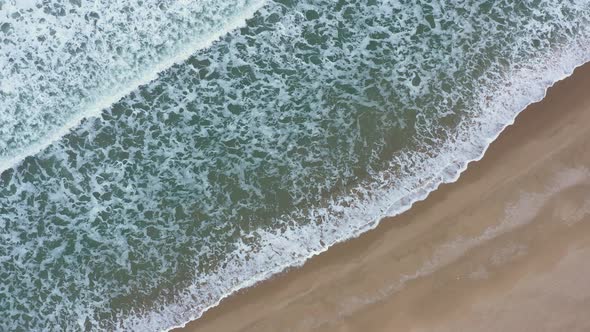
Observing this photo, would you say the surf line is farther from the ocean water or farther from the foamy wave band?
the foamy wave band

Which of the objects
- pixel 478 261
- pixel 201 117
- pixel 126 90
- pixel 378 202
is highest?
pixel 126 90

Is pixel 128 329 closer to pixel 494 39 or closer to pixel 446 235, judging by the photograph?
pixel 446 235

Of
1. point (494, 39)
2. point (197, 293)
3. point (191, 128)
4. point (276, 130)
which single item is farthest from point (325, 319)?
point (494, 39)

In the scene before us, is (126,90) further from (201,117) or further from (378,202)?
(378,202)

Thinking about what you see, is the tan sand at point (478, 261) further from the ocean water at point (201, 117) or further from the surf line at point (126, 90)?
the surf line at point (126, 90)

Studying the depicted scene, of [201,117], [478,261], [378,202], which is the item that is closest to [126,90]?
[201,117]
